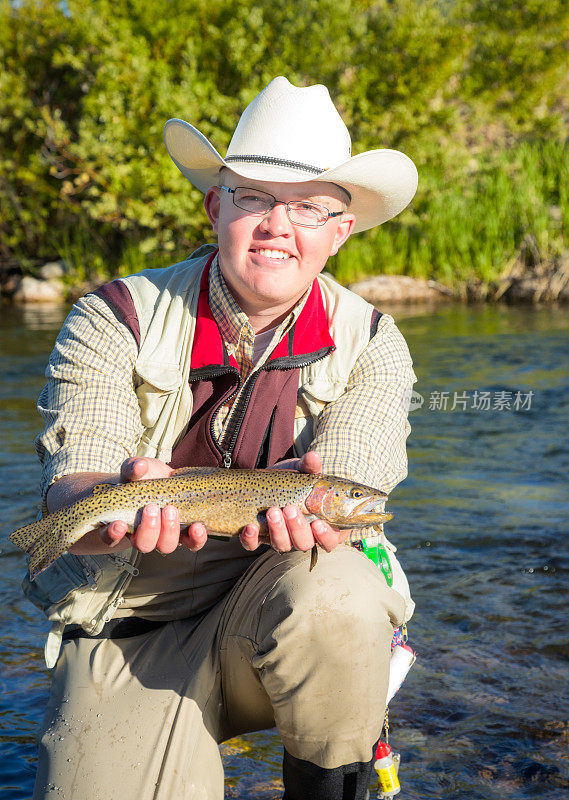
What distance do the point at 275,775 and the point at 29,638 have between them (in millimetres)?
1605

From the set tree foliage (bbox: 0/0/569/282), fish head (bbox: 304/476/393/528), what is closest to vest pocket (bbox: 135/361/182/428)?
fish head (bbox: 304/476/393/528)

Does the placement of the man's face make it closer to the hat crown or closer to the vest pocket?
the hat crown

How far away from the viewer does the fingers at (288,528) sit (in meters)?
2.72

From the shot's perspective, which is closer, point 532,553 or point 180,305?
point 180,305

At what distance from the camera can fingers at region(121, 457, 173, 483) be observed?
2.71m

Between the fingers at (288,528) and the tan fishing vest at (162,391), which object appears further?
the tan fishing vest at (162,391)

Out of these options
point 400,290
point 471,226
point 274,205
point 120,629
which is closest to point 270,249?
point 274,205

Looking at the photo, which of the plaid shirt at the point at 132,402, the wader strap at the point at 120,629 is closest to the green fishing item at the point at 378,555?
the plaid shirt at the point at 132,402

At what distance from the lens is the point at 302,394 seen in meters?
3.30

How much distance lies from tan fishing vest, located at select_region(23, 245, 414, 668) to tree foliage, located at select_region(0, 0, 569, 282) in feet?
51.1

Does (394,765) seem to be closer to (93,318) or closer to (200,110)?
(93,318)

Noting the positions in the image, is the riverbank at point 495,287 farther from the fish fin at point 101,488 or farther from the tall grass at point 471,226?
the fish fin at point 101,488

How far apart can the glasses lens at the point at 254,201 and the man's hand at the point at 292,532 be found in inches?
42.8

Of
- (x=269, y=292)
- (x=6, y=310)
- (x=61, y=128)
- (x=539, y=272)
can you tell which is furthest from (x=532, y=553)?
(x=61, y=128)
